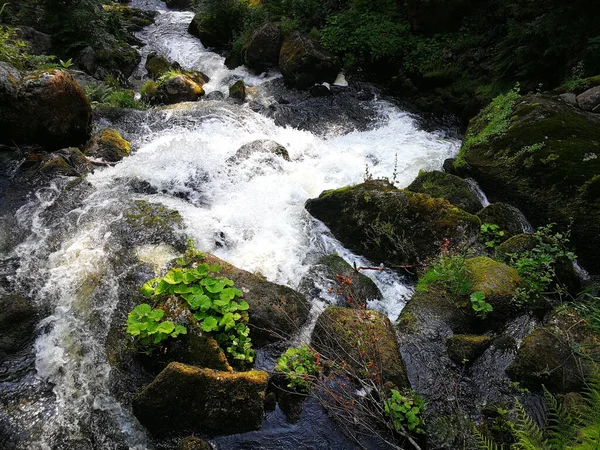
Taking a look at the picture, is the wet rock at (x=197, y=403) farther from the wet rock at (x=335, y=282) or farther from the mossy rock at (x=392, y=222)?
the mossy rock at (x=392, y=222)

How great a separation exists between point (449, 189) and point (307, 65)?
736 cm

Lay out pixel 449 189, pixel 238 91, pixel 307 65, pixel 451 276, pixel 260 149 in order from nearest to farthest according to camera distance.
→ pixel 451 276 < pixel 449 189 < pixel 260 149 < pixel 238 91 < pixel 307 65

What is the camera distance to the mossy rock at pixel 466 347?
4234mm

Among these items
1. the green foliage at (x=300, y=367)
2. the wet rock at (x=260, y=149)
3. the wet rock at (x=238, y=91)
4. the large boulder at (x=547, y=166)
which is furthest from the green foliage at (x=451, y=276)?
the wet rock at (x=238, y=91)

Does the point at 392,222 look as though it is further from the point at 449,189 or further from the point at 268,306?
the point at 268,306

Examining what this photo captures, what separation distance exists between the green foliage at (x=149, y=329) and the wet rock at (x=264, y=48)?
36.4 feet

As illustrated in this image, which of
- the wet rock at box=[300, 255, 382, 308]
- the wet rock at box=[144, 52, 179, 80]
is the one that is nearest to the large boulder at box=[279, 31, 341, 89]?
the wet rock at box=[144, 52, 179, 80]

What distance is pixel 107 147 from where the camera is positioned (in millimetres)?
8000

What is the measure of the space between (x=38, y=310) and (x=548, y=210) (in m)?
7.69

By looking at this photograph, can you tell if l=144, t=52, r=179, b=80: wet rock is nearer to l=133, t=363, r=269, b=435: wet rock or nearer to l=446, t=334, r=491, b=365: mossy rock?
l=133, t=363, r=269, b=435: wet rock

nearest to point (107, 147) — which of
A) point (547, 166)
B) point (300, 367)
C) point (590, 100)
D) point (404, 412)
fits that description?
point (300, 367)

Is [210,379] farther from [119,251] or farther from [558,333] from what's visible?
[558,333]

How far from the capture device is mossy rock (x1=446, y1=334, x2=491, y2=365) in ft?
13.9

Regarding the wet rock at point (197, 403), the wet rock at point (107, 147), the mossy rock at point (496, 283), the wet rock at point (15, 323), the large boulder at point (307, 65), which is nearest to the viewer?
the wet rock at point (197, 403)
